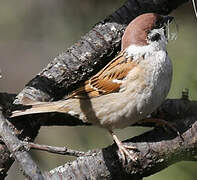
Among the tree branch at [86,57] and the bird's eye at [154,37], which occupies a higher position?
the tree branch at [86,57]

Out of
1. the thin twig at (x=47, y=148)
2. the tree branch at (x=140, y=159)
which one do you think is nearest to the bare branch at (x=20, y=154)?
the thin twig at (x=47, y=148)

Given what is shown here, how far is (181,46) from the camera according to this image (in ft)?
14.1

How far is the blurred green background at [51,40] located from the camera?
450 cm

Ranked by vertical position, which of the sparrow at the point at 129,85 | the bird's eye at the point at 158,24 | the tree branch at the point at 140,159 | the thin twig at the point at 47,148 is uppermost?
the thin twig at the point at 47,148

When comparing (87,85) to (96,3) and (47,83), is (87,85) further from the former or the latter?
(96,3)

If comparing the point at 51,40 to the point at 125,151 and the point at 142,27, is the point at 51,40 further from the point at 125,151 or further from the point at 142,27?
the point at 125,151

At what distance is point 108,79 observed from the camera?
3340 millimetres

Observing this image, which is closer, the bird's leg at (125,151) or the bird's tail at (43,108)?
the bird's leg at (125,151)

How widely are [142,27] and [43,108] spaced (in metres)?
0.76

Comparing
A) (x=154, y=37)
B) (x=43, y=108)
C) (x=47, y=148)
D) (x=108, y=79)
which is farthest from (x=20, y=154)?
(x=154, y=37)

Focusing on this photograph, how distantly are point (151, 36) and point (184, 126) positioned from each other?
0.65 m

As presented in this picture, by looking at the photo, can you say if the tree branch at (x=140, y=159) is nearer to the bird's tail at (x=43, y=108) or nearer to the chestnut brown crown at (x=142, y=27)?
the bird's tail at (x=43, y=108)

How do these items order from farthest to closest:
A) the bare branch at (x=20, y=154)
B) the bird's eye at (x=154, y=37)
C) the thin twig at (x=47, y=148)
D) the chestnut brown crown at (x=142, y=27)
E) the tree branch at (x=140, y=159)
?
the bird's eye at (x=154, y=37), the chestnut brown crown at (x=142, y=27), the tree branch at (x=140, y=159), the thin twig at (x=47, y=148), the bare branch at (x=20, y=154)

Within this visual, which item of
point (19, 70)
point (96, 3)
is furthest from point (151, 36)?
point (19, 70)
